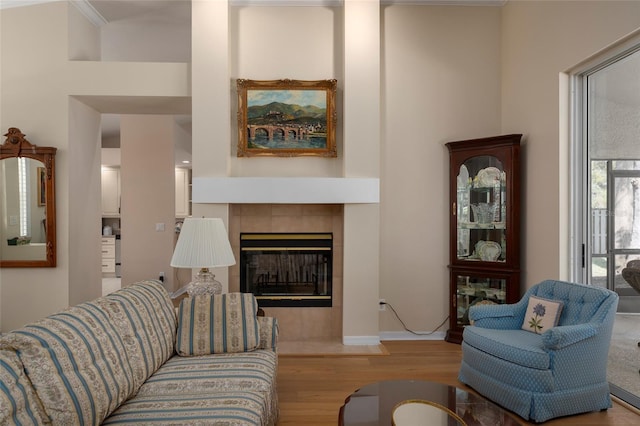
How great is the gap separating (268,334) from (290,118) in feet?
7.36

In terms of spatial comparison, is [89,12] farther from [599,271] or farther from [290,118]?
[599,271]

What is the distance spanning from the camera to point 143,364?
198 centimetres

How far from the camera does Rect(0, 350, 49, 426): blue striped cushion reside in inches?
49.9

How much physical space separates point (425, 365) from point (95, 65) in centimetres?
409

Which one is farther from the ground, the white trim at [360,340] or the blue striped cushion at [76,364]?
the blue striped cushion at [76,364]

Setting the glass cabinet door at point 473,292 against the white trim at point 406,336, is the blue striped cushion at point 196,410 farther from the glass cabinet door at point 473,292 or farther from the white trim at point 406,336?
the glass cabinet door at point 473,292

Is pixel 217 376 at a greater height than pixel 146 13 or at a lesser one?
lesser

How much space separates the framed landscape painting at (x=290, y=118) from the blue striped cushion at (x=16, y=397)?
2828 mm

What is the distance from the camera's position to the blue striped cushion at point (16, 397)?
→ 4.16ft

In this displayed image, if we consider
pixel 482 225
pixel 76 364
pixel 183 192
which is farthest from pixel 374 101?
pixel 183 192

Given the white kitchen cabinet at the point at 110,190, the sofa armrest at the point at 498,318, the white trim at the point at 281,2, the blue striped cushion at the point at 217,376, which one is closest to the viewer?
the blue striped cushion at the point at 217,376

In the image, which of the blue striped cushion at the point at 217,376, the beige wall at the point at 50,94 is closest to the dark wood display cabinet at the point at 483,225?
the blue striped cushion at the point at 217,376

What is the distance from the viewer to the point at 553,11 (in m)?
3.37

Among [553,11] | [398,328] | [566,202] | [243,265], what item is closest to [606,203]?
[566,202]
